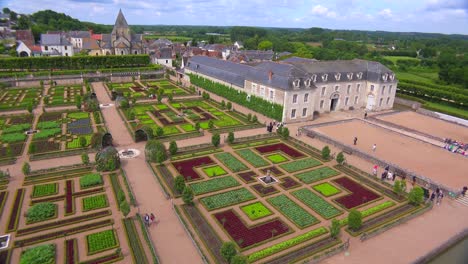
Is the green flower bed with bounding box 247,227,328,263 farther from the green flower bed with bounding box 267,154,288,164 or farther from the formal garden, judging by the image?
the green flower bed with bounding box 267,154,288,164

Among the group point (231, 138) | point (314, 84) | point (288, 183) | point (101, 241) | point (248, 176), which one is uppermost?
point (314, 84)

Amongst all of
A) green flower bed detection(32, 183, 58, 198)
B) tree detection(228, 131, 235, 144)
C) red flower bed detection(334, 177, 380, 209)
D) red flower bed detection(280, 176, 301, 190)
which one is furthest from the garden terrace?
red flower bed detection(334, 177, 380, 209)

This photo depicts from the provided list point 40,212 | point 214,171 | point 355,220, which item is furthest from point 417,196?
point 40,212

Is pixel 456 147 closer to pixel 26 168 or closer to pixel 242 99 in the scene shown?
pixel 242 99

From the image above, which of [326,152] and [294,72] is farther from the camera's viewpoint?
[294,72]

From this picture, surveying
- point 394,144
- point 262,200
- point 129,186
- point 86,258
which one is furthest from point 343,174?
point 86,258

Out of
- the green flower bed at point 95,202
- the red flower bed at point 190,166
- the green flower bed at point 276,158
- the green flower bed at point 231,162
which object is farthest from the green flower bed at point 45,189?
the green flower bed at point 276,158
